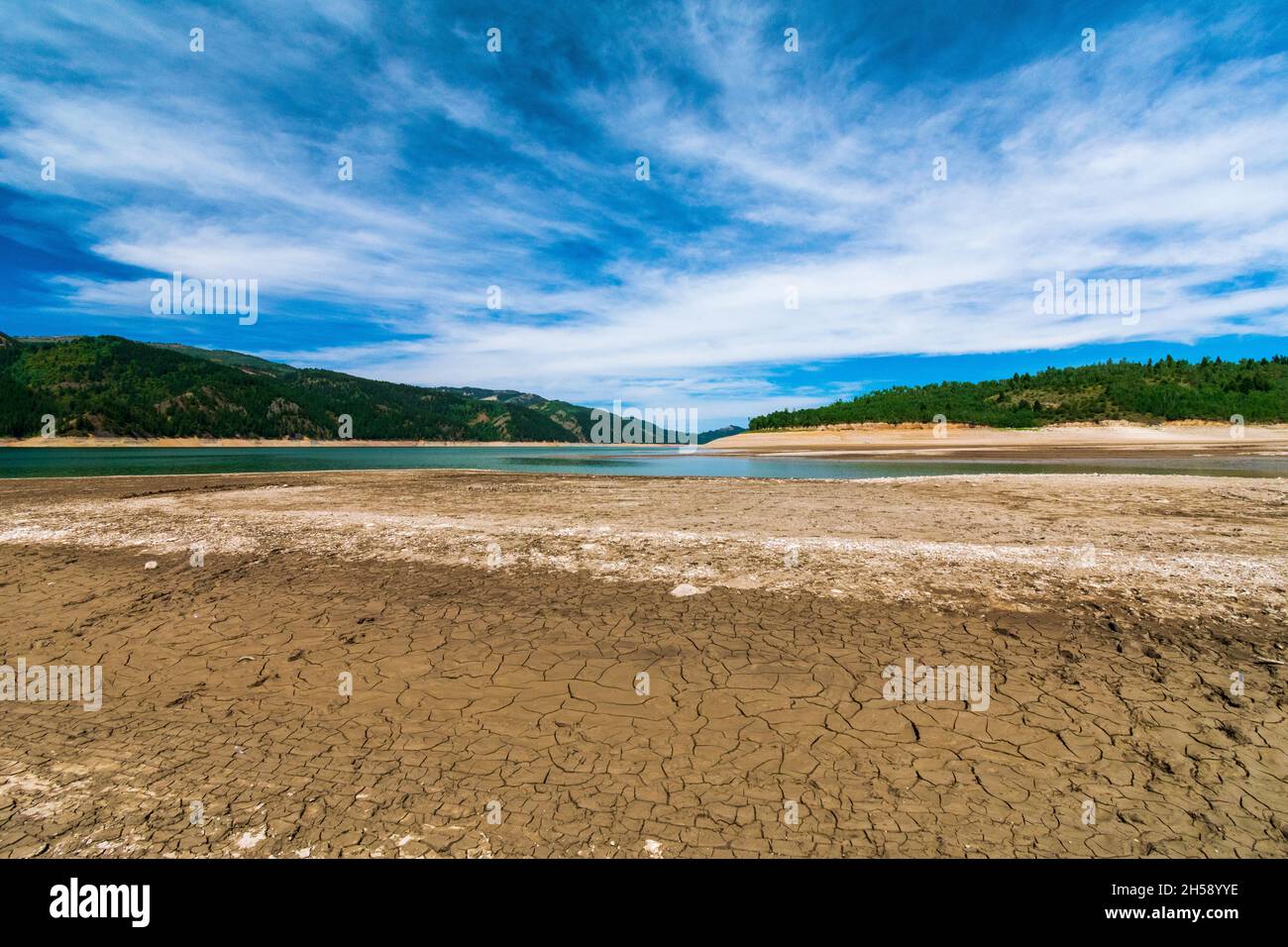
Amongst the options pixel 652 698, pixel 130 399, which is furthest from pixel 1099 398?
pixel 130 399

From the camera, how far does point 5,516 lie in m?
17.8

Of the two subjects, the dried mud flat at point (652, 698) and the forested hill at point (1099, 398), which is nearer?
the dried mud flat at point (652, 698)

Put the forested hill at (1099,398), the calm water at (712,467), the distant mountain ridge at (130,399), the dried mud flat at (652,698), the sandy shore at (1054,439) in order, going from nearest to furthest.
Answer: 1. the dried mud flat at (652,698)
2. the calm water at (712,467)
3. the sandy shore at (1054,439)
4. the forested hill at (1099,398)
5. the distant mountain ridge at (130,399)

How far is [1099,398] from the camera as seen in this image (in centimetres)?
9000

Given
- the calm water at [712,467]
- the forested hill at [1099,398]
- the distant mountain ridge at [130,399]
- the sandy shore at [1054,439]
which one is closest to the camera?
the calm water at [712,467]

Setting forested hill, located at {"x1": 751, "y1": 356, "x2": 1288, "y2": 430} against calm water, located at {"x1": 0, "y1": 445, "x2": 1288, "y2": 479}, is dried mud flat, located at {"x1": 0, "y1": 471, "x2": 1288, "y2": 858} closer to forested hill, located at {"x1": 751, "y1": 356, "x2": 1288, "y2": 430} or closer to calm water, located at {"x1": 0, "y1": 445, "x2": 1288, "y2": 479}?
calm water, located at {"x1": 0, "y1": 445, "x2": 1288, "y2": 479}

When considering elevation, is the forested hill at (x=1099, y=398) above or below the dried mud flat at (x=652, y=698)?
above

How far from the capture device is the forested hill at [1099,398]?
269ft

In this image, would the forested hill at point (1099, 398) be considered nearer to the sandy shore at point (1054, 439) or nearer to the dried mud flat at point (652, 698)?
the sandy shore at point (1054, 439)

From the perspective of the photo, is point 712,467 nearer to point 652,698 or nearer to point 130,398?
point 652,698

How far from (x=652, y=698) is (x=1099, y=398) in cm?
11387

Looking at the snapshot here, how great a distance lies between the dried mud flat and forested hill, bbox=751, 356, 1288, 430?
9326 cm

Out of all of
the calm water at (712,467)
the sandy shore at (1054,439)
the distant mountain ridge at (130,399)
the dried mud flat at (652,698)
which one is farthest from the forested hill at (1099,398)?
the distant mountain ridge at (130,399)

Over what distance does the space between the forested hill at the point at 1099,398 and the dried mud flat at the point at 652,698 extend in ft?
306
